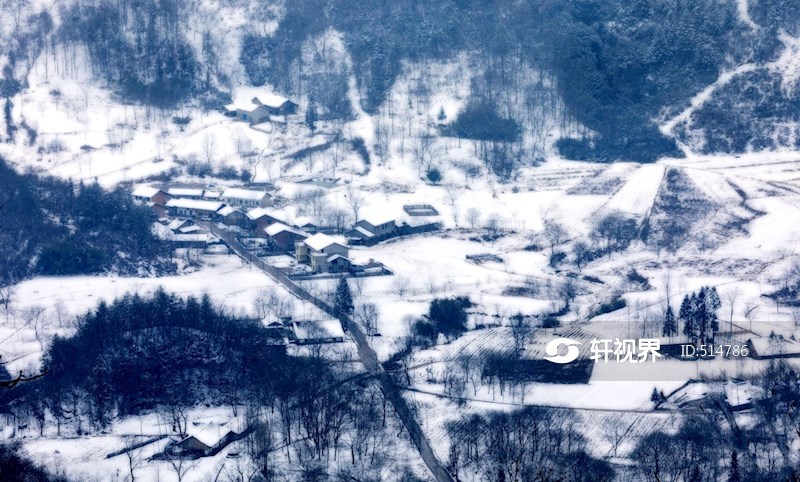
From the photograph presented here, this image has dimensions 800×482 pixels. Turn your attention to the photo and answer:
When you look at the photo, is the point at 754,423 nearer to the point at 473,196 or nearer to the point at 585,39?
the point at 473,196

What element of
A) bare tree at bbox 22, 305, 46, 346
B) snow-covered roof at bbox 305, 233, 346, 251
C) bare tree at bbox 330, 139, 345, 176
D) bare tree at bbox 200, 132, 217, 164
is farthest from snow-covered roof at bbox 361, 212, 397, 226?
bare tree at bbox 22, 305, 46, 346

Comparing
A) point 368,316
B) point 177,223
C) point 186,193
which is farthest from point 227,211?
point 368,316

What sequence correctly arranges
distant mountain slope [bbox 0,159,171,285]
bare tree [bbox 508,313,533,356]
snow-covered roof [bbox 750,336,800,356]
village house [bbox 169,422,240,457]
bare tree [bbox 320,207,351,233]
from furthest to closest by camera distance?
bare tree [bbox 320,207,351,233], distant mountain slope [bbox 0,159,171,285], bare tree [bbox 508,313,533,356], snow-covered roof [bbox 750,336,800,356], village house [bbox 169,422,240,457]

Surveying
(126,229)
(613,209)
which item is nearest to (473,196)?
(613,209)

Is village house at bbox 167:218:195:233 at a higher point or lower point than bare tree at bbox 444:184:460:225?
lower

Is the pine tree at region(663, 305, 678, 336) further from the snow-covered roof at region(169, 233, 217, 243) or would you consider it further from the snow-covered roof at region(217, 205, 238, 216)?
the snow-covered roof at region(217, 205, 238, 216)

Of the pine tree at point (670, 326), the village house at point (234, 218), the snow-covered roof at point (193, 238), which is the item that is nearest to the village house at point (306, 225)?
the village house at point (234, 218)
